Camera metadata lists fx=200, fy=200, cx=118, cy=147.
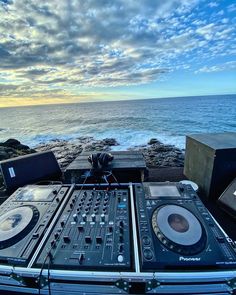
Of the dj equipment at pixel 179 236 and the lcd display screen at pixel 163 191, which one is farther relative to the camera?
the lcd display screen at pixel 163 191

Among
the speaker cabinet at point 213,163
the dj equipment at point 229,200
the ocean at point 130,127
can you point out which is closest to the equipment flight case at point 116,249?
the dj equipment at point 229,200

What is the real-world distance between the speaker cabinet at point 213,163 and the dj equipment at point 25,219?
1372 mm

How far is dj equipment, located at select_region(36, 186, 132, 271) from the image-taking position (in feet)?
3.25

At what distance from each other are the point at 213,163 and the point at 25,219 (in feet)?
5.34

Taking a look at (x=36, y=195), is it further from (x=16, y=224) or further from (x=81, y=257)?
(x=81, y=257)

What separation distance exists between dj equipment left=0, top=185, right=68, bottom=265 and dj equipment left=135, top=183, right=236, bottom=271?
1.94ft

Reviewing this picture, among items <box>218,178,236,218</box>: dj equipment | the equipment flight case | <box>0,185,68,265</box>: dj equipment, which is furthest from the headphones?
<box>218,178,236,218</box>: dj equipment

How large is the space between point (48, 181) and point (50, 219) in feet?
3.38

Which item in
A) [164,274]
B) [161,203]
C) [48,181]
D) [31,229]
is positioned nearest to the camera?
[164,274]

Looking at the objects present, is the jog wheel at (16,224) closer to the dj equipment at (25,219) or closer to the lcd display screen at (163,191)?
the dj equipment at (25,219)

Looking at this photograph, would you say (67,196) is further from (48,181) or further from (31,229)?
(48,181)

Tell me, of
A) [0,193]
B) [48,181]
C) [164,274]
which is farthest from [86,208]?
[0,193]

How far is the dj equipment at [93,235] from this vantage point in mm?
990

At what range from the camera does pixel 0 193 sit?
236 cm
